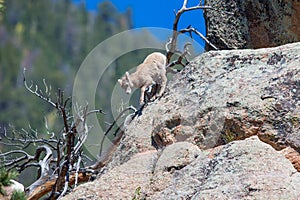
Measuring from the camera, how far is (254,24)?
35.2 feet

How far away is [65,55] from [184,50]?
109392 millimetres

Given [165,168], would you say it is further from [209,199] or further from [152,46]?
[152,46]

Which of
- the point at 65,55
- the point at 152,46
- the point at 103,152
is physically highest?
the point at 152,46

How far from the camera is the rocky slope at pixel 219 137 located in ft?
19.0

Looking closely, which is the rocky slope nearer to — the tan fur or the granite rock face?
the tan fur

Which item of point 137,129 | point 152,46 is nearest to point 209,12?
point 152,46

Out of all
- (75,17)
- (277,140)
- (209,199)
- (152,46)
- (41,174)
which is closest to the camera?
(209,199)

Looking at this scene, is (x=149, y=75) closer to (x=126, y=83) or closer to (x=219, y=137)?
(x=126, y=83)

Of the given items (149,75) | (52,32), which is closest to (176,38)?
(149,75)

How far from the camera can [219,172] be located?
595 centimetres

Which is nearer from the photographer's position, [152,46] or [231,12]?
[231,12]

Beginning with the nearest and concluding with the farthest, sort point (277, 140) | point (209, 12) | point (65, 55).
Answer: point (277, 140) < point (209, 12) < point (65, 55)

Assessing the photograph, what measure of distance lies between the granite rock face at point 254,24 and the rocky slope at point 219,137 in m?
2.55

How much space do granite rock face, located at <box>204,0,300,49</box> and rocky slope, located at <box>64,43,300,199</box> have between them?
2.55 metres
